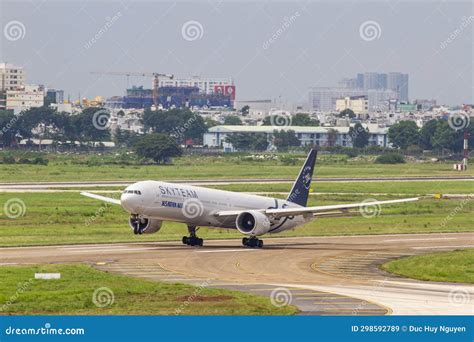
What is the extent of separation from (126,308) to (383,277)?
2120 centimetres

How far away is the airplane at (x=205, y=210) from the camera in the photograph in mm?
83312

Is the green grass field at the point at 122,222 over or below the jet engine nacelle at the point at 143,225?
below

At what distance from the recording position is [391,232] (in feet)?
343

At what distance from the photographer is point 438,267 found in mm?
73812

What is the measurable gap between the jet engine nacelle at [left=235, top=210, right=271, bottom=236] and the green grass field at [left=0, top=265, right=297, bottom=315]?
24027 mm
